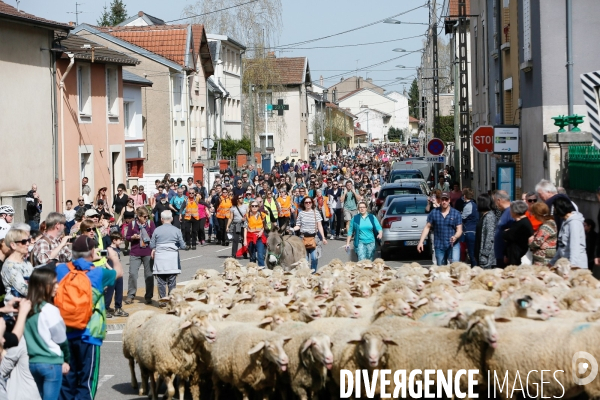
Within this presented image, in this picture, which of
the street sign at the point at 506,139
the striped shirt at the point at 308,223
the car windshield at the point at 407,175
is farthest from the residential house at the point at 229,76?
the striped shirt at the point at 308,223

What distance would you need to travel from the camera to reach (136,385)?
10617 millimetres

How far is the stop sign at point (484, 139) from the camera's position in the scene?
2170 cm

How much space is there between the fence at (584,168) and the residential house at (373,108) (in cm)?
14598

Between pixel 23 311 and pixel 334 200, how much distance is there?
22988 mm

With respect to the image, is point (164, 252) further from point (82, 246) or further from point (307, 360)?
point (307, 360)

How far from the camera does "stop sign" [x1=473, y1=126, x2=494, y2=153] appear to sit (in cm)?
2170

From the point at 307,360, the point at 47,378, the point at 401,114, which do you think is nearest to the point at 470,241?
the point at 307,360

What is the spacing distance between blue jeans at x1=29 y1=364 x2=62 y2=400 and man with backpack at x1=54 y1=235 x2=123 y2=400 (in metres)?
0.76

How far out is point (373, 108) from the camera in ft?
560

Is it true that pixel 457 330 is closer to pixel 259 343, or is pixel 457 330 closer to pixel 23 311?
pixel 259 343

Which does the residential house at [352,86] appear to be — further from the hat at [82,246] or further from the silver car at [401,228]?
the hat at [82,246]

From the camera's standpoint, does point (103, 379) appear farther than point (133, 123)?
No

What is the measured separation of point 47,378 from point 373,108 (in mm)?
164795

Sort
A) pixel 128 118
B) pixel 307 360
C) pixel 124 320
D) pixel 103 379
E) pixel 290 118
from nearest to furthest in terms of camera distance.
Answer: pixel 307 360
pixel 103 379
pixel 124 320
pixel 128 118
pixel 290 118
